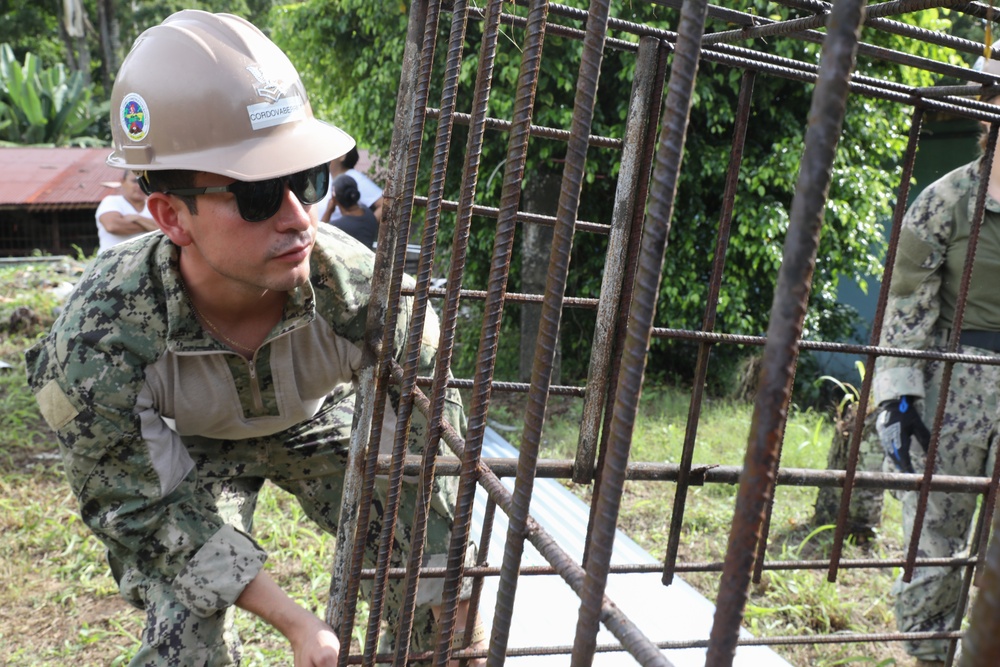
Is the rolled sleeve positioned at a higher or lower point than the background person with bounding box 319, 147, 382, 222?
lower

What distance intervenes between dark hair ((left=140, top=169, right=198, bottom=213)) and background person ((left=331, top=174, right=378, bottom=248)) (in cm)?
303

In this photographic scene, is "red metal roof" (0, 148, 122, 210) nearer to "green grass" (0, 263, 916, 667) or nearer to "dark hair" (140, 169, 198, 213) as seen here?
"green grass" (0, 263, 916, 667)

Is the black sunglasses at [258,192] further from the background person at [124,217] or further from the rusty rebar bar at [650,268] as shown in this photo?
the background person at [124,217]

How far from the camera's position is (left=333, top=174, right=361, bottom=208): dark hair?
15.6ft

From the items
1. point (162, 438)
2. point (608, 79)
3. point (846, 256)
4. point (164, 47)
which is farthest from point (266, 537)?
point (846, 256)

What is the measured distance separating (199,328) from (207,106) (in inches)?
18.8

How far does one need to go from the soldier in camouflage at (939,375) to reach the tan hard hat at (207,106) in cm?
176

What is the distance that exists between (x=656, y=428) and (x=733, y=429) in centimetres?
42

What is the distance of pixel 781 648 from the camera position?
2.75 metres

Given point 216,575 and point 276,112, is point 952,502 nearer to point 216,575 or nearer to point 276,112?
point 216,575

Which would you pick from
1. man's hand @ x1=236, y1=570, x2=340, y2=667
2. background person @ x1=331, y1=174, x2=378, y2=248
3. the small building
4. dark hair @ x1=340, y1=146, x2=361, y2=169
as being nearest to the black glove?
man's hand @ x1=236, y1=570, x2=340, y2=667

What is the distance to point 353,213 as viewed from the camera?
4824 millimetres

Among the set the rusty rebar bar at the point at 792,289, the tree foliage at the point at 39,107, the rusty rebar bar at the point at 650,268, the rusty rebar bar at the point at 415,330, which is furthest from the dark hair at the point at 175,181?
the tree foliage at the point at 39,107

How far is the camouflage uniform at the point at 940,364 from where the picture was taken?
240 centimetres
